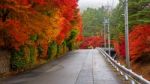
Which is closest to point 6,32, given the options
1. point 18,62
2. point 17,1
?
point 17,1

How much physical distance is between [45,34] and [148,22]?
47.2 feet

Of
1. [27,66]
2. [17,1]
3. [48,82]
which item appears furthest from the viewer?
[27,66]

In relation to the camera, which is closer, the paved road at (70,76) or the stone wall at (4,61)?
the paved road at (70,76)

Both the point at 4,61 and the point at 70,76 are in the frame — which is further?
the point at 4,61

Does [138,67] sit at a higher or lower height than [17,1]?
lower

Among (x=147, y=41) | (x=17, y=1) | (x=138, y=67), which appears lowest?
(x=138, y=67)

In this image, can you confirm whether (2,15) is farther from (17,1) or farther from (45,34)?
(45,34)

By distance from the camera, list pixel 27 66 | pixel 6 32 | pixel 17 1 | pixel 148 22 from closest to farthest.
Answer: pixel 17 1 < pixel 6 32 < pixel 27 66 < pixel 148 22

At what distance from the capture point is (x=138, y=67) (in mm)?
54656

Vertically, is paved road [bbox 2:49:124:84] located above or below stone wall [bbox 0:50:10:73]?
below

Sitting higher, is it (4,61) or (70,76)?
(4,61)

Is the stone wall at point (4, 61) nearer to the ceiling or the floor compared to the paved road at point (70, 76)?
nearer to the ceiling

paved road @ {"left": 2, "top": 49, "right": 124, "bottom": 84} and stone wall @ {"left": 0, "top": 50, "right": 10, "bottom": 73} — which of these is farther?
stone wall @ {"left": 0, "top": 50, "right": 10, "bottom": 73}

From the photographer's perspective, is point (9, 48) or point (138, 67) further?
point (138, 67)
